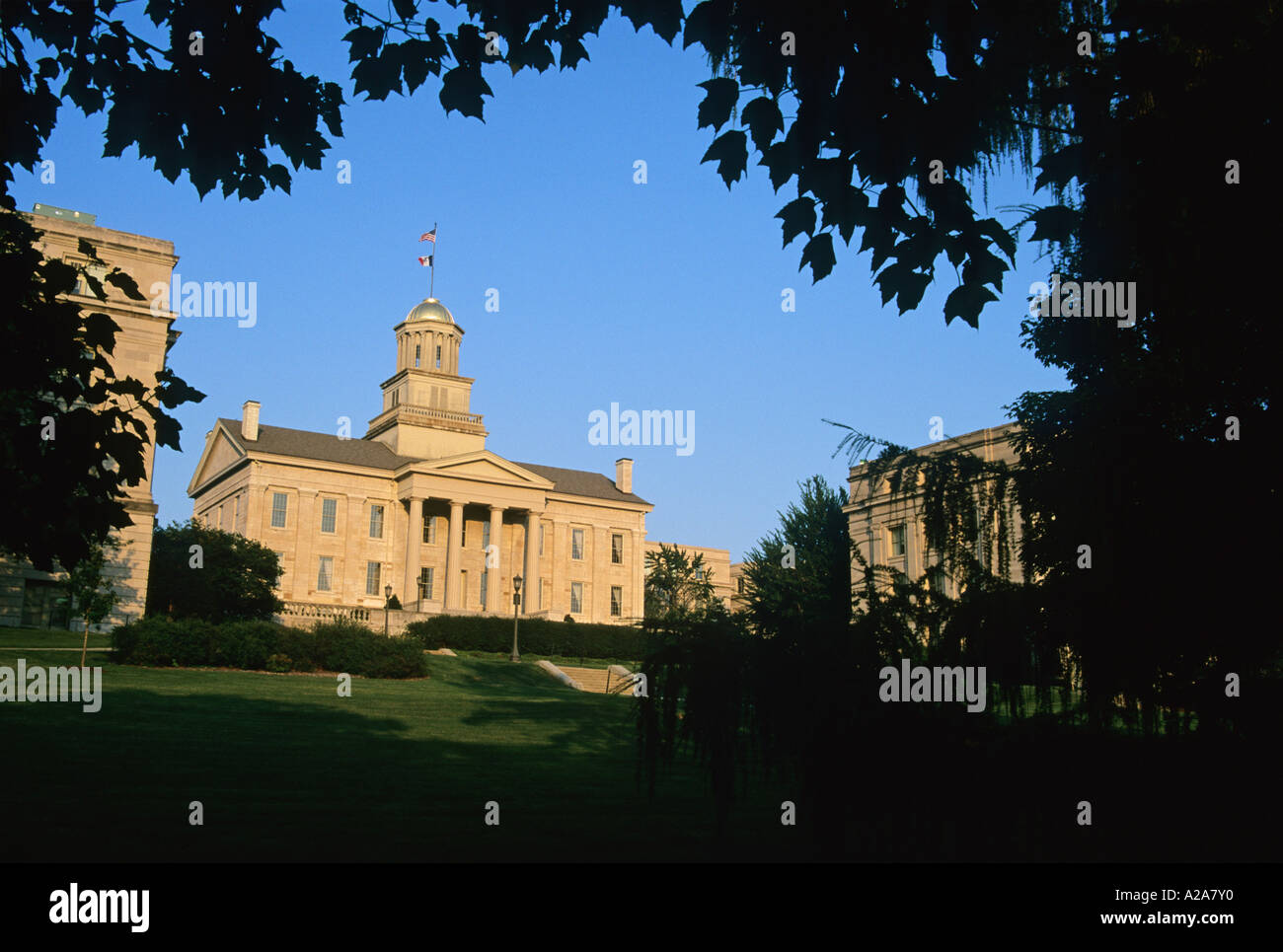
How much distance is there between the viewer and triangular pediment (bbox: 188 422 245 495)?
2987 inches

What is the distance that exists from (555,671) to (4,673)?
21117 millimetres

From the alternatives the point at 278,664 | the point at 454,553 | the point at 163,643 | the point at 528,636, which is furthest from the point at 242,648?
the point at 454,553

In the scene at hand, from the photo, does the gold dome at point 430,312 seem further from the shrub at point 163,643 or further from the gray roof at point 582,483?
the shrub at point 163,643

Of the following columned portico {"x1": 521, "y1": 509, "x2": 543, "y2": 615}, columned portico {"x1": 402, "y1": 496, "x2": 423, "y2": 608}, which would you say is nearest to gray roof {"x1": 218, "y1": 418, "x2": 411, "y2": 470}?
columned portico {"x1": 402, "y1": 496, "x2": 423, "y2": 608}

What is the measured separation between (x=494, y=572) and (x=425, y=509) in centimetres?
715

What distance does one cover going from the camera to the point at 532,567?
7888 centimetres

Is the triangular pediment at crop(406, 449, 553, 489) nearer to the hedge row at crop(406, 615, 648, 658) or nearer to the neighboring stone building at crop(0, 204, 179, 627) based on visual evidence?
the hedge row at crop(406, 615, 648, 658)

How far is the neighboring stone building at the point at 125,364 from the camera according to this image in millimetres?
41406

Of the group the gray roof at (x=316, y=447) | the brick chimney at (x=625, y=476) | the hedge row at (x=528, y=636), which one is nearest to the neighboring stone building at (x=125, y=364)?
the hedge row at (x=528, y=636)

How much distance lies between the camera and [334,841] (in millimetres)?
8625

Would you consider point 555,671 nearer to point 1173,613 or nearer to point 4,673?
point 4,673

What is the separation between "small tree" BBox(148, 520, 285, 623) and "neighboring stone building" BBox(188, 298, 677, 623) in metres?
12.4

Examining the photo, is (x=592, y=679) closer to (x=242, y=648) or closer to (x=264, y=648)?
(x=264, y=648)

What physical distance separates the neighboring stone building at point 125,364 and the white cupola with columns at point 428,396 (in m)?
36.8
